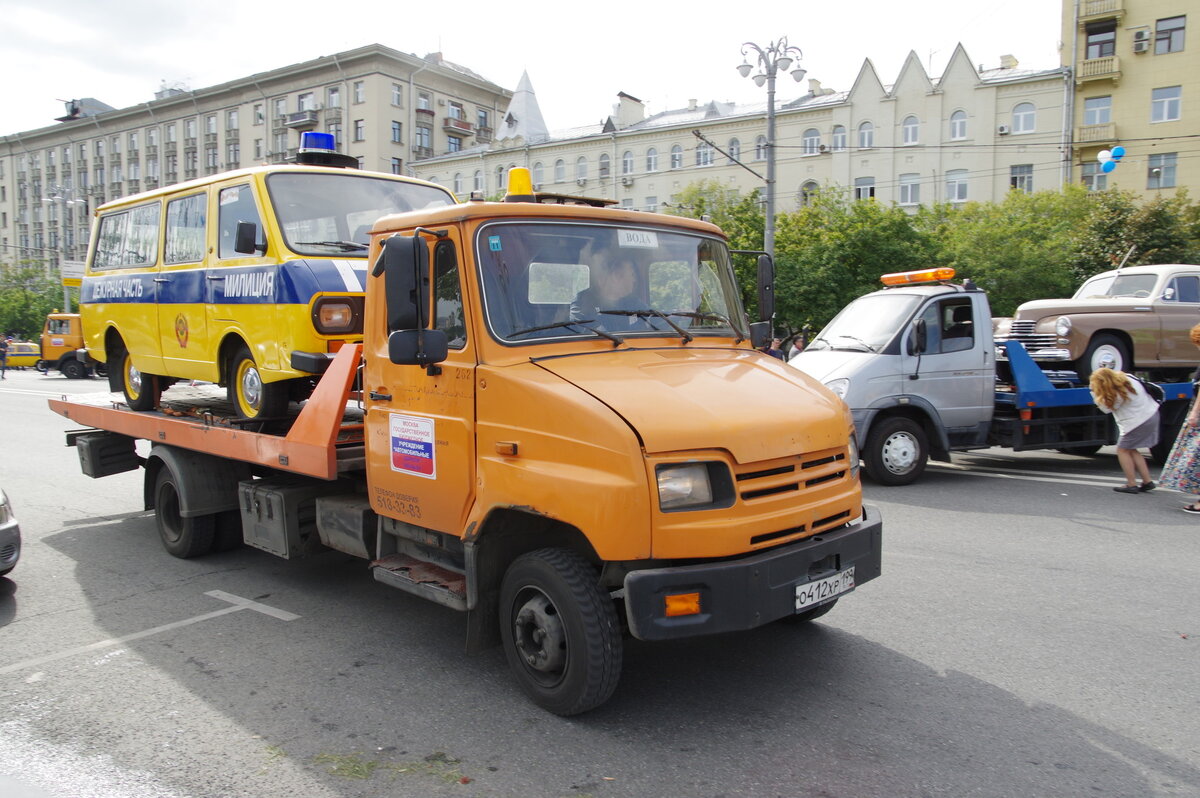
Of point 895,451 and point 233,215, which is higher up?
point 233,215

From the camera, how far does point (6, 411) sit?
18.5 metres

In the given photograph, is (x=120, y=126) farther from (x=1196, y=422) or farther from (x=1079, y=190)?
(x=1196, y=422)

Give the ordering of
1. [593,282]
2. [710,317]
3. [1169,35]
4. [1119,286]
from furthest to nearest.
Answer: [1169,35] → [1119,286] → [710,317] → [593,282]

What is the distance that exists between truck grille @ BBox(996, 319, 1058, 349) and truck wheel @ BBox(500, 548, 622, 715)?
895 centimetres

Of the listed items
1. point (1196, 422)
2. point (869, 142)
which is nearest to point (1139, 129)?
point (869, 142)

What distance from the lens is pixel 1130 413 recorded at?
9148 millimetres

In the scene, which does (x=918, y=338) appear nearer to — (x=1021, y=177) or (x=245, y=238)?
(x=245, y=238)

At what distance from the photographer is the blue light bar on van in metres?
6.89

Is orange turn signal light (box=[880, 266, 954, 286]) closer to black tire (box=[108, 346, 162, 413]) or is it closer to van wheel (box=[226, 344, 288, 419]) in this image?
van wheel (box=[226, 344, 288, 419])

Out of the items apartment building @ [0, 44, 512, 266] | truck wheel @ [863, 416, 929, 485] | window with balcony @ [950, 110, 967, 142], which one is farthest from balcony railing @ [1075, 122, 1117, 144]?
apartment building @ [0, 44, 512, 266]

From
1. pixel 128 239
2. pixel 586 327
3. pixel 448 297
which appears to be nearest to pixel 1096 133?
pixel 128 239

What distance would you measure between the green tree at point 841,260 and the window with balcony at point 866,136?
17991 millimetres

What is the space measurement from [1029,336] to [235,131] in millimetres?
68813

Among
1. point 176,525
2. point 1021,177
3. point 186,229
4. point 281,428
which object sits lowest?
point 176,525
